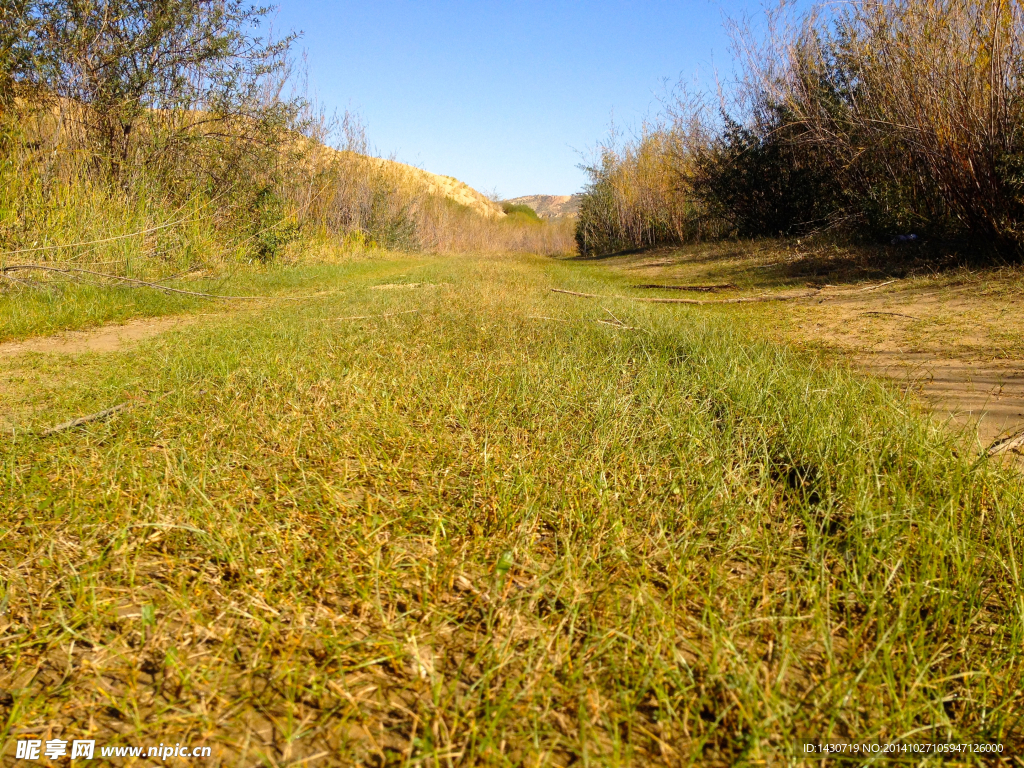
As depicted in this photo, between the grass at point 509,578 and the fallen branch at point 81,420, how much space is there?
77 millimetres

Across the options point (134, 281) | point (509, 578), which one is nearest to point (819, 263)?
point (134, 281)

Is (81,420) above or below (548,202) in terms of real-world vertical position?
below

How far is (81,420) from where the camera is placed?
7.73ft

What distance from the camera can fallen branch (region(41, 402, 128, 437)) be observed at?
228 centimetres

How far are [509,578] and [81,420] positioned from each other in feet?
6.08

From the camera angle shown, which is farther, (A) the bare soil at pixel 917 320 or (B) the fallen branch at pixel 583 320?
(B) the fallen branch at pixel 583 320

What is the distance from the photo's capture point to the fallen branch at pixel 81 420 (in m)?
2.28

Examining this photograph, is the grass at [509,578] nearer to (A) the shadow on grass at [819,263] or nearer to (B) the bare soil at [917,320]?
(B) the bare soil at [917,320]

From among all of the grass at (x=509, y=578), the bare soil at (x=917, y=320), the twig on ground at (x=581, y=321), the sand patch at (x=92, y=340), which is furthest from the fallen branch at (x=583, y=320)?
the sand patch at (x=92, y=340)

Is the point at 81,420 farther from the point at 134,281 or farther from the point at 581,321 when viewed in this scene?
the point at 134,281

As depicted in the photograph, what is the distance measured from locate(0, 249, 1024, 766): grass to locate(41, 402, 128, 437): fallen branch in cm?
8

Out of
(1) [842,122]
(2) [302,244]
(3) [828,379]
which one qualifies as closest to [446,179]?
(2) [302,244]

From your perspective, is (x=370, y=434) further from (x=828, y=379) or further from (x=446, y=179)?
(x=446, y=179)

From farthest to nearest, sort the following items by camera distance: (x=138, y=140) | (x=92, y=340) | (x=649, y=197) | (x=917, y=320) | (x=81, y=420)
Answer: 1. (x=649, y=197)
2. (x=138, y=140)
3. (x=917, y=320)
4. (x=92, y=340)
5. (x=81, y=420)
